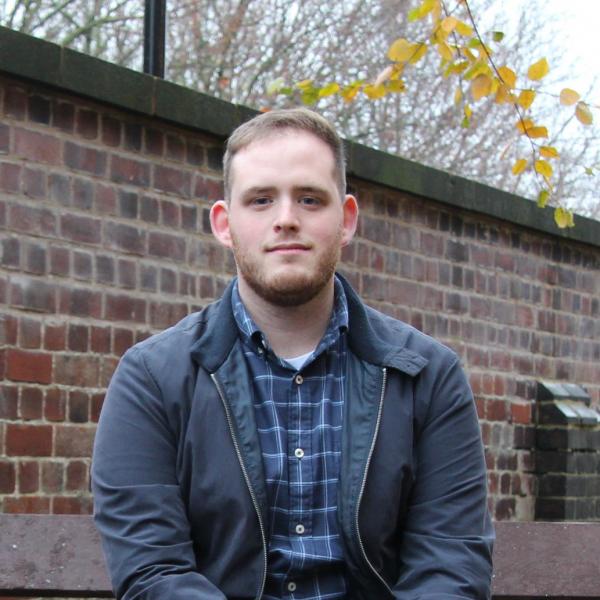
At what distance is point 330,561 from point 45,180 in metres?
3.43

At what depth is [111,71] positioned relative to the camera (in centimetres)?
660

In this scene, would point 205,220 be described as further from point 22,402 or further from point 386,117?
point 386,117

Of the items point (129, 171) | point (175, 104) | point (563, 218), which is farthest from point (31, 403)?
point (563, 218)

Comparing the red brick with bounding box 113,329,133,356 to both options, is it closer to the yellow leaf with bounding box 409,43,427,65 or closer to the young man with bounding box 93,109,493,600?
the yellow leaf with bounding box 409,43,427,65

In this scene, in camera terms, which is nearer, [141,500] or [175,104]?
[141,500]

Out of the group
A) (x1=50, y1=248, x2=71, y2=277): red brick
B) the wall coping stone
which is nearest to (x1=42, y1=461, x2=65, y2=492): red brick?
(x1=50, y1=248, x2=71, y2=277): red brick

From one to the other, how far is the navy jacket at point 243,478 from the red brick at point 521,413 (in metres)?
6.57

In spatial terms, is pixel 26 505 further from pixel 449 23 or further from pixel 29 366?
pixel 449 23

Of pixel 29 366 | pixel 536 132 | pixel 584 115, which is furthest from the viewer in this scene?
pixel 536 132

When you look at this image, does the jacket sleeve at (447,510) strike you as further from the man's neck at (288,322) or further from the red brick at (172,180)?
the red brick at (172,180)

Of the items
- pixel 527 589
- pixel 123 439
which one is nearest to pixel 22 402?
pixel 527 589

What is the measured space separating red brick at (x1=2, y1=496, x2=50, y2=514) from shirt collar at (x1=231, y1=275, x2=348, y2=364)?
2.90 meters

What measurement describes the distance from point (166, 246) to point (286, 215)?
368 centimetres

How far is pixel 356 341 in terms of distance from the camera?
3.56m
